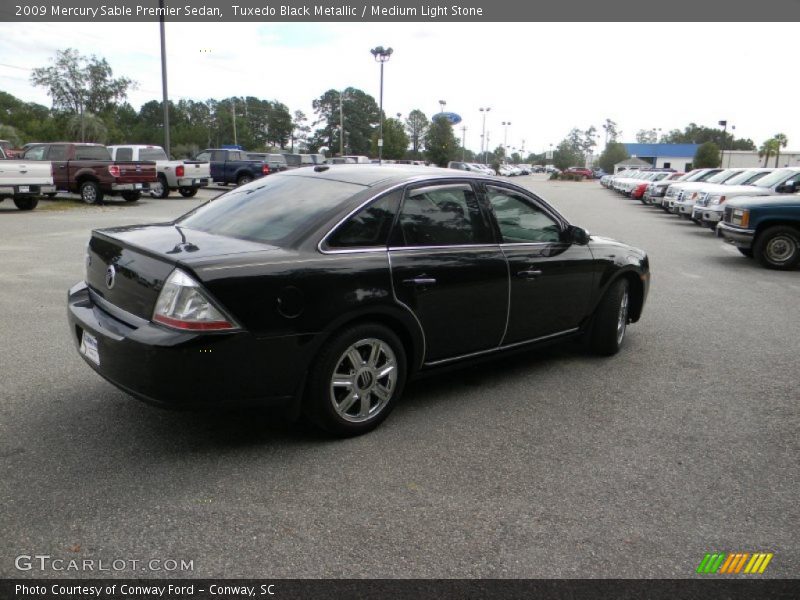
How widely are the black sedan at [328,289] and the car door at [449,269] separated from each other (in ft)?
0.03

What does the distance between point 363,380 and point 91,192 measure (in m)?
19.4

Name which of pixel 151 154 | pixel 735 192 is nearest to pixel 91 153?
pixel 151 154

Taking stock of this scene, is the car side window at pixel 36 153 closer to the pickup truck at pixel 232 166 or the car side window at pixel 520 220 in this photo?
the pickup truck at pixel 232 166

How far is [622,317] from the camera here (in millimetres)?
6023

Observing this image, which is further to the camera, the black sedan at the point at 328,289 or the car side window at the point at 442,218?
the car side window at the point at 442,218

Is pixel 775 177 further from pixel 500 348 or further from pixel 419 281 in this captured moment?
pixel 419 281

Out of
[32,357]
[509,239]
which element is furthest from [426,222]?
[32,357]

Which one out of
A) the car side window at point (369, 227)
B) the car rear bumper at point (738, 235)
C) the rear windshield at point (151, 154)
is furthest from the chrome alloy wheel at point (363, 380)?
the rear windshield at point (151, 154)

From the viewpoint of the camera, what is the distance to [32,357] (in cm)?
530

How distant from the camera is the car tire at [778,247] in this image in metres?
11.4

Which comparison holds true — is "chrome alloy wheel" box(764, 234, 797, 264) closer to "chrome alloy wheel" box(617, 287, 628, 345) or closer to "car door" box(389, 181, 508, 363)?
"chrome alloy wheel" box(617, 287, 628, 345)

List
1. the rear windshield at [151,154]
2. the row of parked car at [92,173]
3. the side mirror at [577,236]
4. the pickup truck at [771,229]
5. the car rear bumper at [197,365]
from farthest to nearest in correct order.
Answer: the rear windshield at [151,154], the row of parked car at [92,173], the pickup truck at [771,229], the side mirror at [577,236], the car rear bumper at [197,365]

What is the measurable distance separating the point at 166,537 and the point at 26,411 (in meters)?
1.89

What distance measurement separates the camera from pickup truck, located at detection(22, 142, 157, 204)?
66.2 feet
